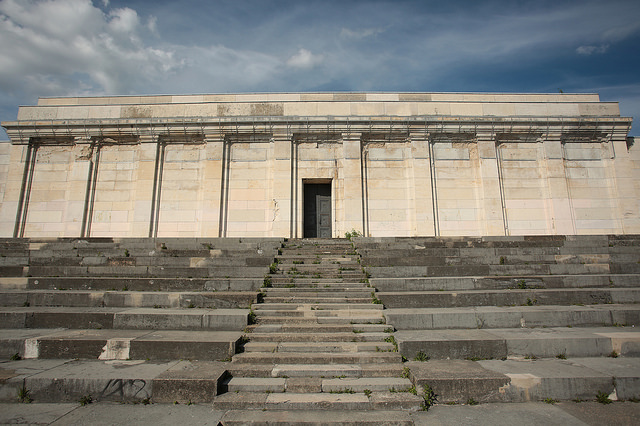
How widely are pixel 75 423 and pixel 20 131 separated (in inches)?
747

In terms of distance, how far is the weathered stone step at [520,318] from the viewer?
25.0 feet

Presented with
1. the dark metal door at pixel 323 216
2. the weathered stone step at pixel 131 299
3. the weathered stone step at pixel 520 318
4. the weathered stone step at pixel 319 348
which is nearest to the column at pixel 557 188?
the weathered stone step at pixel 520 318

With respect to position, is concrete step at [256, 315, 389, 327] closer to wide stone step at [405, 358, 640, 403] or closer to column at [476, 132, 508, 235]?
wide stone step at [405, 358, 640, 403]

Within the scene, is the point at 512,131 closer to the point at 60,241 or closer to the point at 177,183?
the point at 177,183

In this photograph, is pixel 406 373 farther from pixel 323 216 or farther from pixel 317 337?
pixel 323 216

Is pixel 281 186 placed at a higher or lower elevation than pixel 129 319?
higher

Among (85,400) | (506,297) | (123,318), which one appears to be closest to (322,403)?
(85,400)

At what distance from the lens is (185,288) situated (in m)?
9.36

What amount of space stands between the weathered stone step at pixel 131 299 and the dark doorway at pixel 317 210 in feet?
28.9

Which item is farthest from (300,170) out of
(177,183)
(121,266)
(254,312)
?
(254,312)

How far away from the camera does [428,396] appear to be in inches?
206

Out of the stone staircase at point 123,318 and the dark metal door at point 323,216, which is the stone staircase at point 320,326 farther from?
the dark metal door at point 323,216

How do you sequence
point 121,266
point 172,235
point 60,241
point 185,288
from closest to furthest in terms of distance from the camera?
point 185,288 → point 121,266 → point 60,241 → point 172,235

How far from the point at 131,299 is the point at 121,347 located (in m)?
2.39
